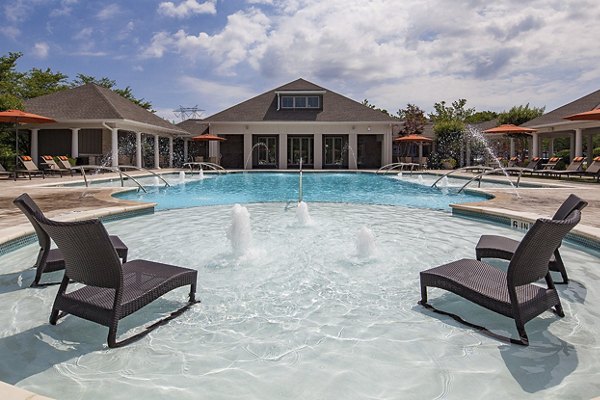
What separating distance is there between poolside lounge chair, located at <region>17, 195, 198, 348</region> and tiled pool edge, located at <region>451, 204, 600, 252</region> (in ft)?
18.5

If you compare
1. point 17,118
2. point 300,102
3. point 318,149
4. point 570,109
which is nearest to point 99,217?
point 17,118

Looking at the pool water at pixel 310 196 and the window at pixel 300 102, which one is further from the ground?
the window at pixel 300 102

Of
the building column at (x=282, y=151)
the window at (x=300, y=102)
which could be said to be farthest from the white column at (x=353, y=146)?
the building column at (x=282, y=151)

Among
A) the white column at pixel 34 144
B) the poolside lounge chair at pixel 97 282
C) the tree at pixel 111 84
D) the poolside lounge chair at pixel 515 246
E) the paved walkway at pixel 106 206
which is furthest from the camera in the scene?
the tree at pixel 111 84

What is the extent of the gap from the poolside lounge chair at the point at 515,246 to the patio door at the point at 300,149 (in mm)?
27834

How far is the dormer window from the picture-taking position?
3168 centimetres

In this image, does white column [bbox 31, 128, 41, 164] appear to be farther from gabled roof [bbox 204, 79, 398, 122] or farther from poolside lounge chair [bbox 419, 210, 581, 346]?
poolside lounge chair [bbox 419, 210, 581, 346]

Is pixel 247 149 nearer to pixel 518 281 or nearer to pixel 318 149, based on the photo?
pixel 318 149

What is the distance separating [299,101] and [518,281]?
2976cm

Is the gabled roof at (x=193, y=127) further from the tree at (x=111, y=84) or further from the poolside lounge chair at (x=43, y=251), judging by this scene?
the poolside lounge chair at (x=43, y=251)

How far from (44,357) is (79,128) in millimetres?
23978

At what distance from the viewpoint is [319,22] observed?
16.8 metres

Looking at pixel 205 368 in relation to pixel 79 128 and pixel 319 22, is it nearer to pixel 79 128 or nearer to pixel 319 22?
pixel 319 22

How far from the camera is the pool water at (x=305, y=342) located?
2.58 m
